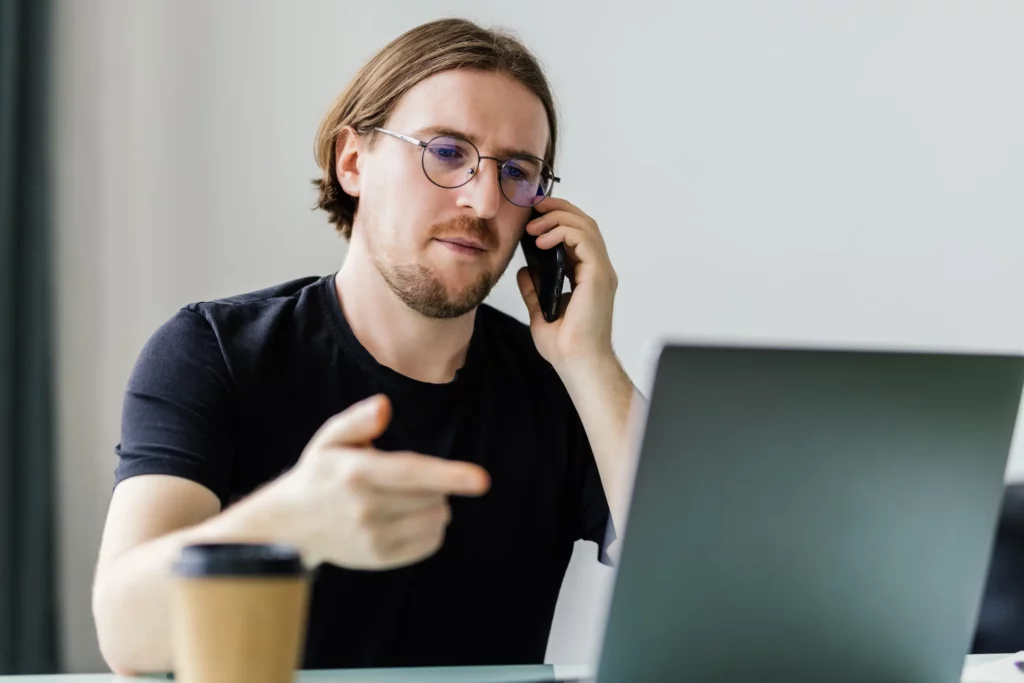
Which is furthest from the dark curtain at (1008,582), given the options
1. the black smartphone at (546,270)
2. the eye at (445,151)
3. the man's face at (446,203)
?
the eye at (445,151)

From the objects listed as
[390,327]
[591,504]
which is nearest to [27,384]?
[390,327]

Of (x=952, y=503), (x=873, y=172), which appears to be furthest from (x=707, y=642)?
(x=873, y=172)

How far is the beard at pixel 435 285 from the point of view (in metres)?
Result: 1.55

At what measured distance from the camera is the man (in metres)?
1.41

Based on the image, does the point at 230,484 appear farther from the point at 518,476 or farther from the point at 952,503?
the point at 952,503

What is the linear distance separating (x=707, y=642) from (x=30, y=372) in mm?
1715

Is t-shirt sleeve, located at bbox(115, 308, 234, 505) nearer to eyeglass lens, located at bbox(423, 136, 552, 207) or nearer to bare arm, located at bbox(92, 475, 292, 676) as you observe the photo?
bare arm, located at bbox(92, 475, 292, 676)

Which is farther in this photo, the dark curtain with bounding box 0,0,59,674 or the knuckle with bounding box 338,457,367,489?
the dark curtain with bounding box 0,0,59,674

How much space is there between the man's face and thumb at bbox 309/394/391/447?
3.05 feet

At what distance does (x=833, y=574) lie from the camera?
78 cm

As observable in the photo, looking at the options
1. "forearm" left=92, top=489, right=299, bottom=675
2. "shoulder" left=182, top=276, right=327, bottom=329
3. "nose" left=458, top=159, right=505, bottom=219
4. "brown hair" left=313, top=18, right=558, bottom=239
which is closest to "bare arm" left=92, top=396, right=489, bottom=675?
"forearm" left=92, top=489, right=299, bottom=675

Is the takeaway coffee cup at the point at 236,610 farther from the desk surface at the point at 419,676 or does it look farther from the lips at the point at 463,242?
the lips at the point at 463,242

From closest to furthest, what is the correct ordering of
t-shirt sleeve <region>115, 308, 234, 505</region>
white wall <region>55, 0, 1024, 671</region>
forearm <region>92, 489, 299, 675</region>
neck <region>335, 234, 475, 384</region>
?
forearm <region>92, 489, 299, 675</region>, t-shirt sleeve <region>115, 308, 234, 505</region>, neck <region>335, 234, 475, 384</region>, white wall <region>55, 0, 1024, 671</region>

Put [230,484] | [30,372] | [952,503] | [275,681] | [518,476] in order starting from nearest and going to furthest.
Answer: [275,681], [952,503], [230,484], [518,476], [30,372]
